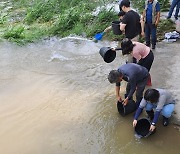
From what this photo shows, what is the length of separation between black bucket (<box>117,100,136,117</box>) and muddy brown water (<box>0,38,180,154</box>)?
0.36ft

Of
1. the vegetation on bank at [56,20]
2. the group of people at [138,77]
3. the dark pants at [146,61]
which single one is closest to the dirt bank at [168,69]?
the group of people at [138,77]

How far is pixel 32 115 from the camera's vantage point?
6.16 m

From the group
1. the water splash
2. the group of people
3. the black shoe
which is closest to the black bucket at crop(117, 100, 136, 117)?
the group of people

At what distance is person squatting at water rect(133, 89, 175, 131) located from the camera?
4.98m

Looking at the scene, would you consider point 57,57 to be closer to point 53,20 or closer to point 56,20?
point 56,20

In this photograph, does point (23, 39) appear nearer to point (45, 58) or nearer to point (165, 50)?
point (45, 58)

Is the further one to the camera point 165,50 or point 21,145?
point 165,50

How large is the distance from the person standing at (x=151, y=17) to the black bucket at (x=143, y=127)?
3.11 m

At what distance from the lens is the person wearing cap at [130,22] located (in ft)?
22.0

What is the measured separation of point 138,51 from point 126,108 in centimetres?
102

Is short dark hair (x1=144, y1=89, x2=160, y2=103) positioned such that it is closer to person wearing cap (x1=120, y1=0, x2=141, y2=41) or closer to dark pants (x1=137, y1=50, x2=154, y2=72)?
dark pants (x1=137, y1=50, x2=154, y2=72)

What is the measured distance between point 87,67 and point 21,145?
9.89 feet

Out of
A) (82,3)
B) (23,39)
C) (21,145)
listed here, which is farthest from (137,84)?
(82,3)

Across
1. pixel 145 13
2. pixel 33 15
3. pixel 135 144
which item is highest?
pixel 145 13
